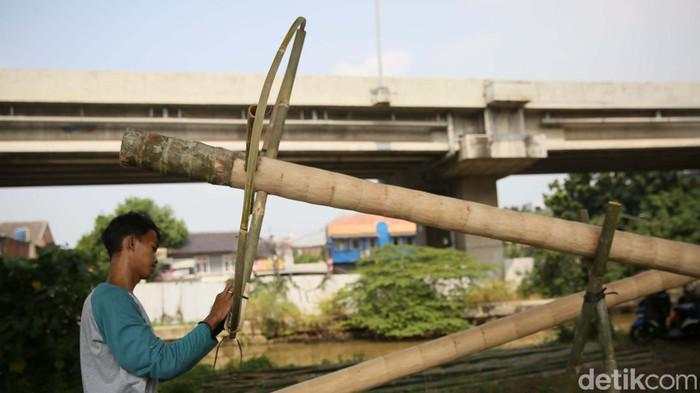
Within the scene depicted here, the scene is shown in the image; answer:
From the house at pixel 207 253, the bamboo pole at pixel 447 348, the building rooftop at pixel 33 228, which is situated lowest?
the bamboo pole at pixel 447 348

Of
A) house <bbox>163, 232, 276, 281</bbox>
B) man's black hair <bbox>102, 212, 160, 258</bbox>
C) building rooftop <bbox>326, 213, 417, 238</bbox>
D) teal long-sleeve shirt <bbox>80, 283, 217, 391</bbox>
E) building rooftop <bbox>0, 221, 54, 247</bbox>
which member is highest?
building rooftop <bbox>0, 221, 54, 247</bbox>

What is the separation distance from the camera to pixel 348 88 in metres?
13.7

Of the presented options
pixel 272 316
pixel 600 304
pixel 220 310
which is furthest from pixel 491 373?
pixel 272 316

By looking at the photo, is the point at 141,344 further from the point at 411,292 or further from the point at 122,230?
the point at 411,292

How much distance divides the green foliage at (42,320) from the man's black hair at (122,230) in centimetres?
349

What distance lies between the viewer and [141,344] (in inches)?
70.7

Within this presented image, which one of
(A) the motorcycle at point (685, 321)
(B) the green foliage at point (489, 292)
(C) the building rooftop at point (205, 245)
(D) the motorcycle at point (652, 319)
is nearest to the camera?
(A) the motorcycle at point (685, 321)

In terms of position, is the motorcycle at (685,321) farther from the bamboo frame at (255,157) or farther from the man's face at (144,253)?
the man's face at (144,253)

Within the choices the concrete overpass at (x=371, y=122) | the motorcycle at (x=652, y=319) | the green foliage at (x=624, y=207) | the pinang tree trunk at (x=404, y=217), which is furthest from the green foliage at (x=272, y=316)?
the pinang tree trunk at (x=404, y=217)

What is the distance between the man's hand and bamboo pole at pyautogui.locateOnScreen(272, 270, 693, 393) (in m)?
0.56

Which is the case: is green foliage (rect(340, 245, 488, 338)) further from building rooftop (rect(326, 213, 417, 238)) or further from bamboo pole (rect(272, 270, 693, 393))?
building rooftop (rect(326, 213, 417, 238))

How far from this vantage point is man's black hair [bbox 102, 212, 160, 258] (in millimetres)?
2051

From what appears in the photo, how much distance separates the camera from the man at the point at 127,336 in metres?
1.80

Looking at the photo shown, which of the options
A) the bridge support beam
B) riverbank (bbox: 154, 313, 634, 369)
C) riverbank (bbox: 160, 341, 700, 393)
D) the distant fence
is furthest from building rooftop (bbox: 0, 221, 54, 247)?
riverbank (bbox: 160, 341, 700, 393)
